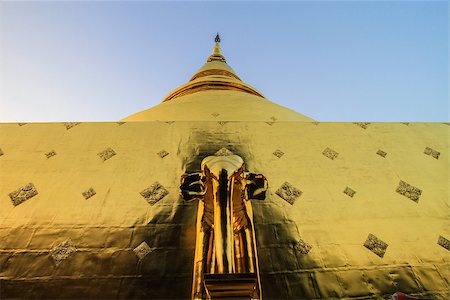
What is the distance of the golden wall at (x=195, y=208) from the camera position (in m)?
2.05

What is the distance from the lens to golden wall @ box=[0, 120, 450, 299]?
205cm

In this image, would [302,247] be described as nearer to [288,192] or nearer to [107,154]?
[288,192]

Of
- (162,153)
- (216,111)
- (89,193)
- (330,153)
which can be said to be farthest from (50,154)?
(330,153)

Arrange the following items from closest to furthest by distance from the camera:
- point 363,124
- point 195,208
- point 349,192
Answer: point 195,208
point 349,192
point 363,124

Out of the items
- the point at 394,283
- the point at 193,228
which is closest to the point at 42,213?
the point at 193,228

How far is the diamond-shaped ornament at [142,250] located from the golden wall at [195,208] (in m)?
0.01

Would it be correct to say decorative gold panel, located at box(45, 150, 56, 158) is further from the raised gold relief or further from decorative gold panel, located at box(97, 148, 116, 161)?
the raised gold relief

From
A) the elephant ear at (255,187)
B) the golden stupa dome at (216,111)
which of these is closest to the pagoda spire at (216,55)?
the golden stupa dome at (216,111)

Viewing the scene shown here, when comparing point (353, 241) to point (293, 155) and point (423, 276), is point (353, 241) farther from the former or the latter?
point (293, 155)

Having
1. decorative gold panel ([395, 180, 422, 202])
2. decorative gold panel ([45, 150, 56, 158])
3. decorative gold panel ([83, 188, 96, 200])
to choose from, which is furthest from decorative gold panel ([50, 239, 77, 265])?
decorative gold panel ([395, 180, 422, 202])

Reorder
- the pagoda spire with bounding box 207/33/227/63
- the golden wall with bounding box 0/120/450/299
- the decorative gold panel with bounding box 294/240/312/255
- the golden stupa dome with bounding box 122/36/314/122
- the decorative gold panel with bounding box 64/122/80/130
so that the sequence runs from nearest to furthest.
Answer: the golden wall with bounding box 0/120/450/299 → the decorative gold panel with bounding box 294/240/312/255 → the decorative gold panel with bounding box 64/122/80/130 → the golden stupa dome with bounding box 122/36/314/122 → the pagoda spire with bounding box 207/33/227/63

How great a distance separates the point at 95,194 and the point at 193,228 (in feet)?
2.96

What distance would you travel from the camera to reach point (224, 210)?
4.82 ft

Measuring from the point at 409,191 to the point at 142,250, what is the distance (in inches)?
90.4
